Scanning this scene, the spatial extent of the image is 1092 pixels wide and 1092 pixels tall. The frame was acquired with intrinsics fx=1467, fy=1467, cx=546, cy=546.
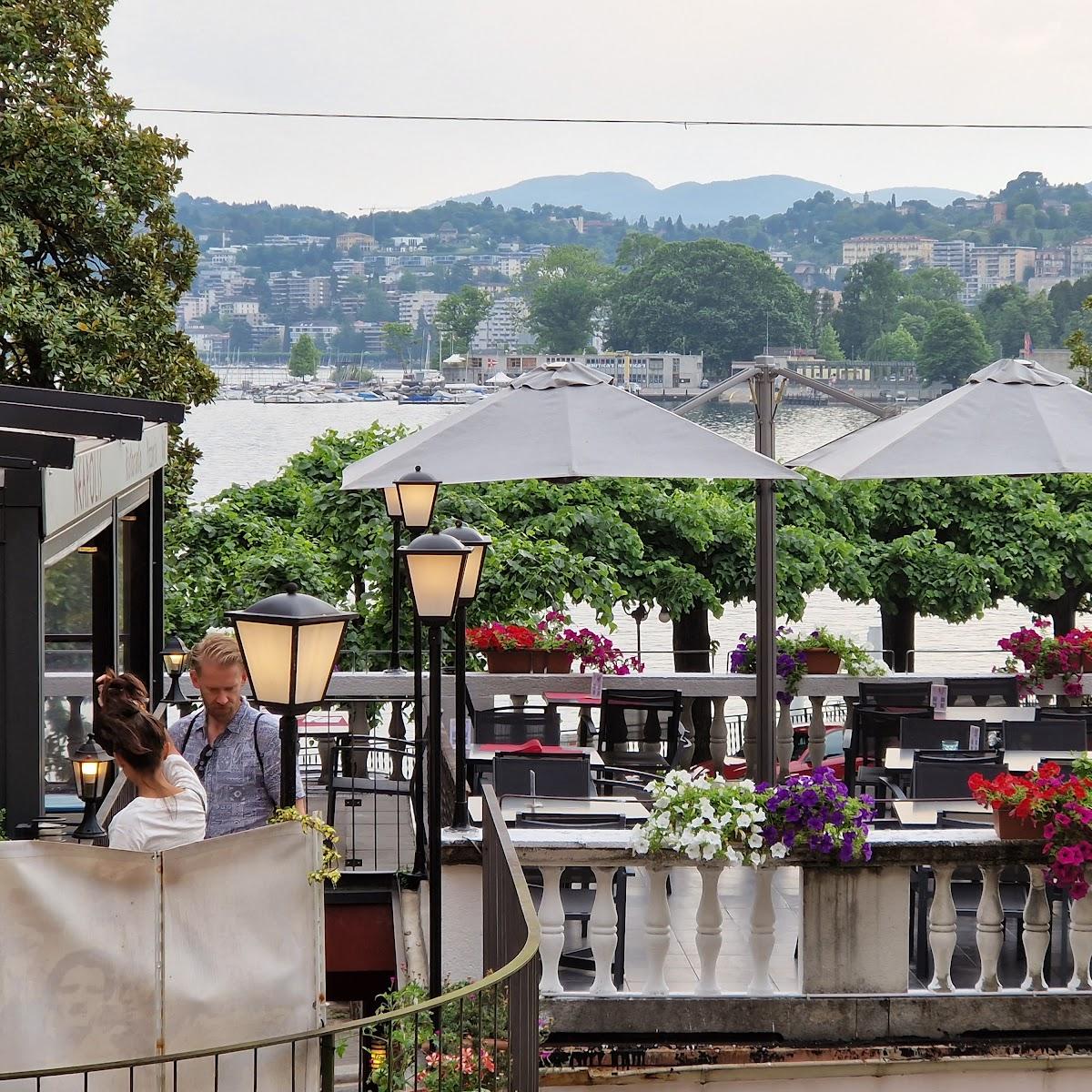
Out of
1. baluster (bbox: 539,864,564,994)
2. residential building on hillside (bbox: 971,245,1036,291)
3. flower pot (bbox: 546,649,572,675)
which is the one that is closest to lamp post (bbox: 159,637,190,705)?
flower pot (bbox: 546,649,572,675)

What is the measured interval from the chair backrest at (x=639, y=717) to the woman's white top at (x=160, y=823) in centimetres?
605

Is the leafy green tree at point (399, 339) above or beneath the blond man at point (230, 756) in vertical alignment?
above

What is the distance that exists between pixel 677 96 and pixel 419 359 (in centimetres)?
2937

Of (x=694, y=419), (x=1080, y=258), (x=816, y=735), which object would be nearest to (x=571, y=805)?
(x=816, y=735)

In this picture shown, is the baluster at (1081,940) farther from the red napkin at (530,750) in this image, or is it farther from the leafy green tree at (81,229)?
the leafy green tree at (81,229)

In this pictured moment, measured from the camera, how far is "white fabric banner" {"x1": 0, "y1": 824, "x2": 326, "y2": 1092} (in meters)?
4.00

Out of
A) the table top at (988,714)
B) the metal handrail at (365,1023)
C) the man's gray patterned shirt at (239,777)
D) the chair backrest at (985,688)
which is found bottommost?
the table top at (988,714)

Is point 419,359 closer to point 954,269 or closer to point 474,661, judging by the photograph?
point 954,269

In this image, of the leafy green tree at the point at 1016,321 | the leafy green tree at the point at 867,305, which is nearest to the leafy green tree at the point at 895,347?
the leafy green tree at the point at 867,305

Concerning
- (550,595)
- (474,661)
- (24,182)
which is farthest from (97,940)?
(24,182)

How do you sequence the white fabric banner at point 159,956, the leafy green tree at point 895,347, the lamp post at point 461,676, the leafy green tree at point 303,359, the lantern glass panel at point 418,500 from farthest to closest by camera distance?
the leafy green tree at point 303,359 → the leafy green tree at point 895,347 → the lantern glass panel at point 418,500 → the lamp post at point 461,676 → the white fabric banner at point 159,956

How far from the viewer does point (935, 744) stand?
9.66 metres

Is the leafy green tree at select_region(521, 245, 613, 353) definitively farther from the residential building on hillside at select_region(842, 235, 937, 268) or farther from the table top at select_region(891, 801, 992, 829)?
the table top at select_region(891, 801, 992, 829)

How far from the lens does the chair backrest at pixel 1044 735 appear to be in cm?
959
